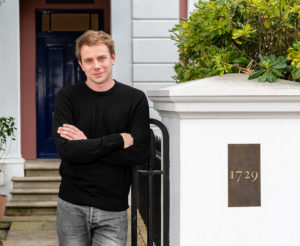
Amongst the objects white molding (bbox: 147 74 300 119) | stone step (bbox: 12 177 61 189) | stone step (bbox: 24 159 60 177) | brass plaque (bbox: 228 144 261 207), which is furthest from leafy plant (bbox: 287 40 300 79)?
stone step (bbox: 24 159 60 177)

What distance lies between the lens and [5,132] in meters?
9.09

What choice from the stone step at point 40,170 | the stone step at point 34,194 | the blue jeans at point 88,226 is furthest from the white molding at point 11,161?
the blue jeans at point 88,226

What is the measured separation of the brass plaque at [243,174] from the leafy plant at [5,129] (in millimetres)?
6294

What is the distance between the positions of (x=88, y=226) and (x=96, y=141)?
498mm

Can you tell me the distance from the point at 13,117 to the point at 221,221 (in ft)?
22.5

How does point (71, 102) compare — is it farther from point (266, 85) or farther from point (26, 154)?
point (26, 154)

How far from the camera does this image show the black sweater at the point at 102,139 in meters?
3.06

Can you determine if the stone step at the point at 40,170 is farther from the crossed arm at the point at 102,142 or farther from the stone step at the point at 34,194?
the crossed arm at the point at 102,142

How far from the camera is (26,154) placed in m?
10.2

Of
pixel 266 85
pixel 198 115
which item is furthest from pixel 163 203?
pixel 266 85

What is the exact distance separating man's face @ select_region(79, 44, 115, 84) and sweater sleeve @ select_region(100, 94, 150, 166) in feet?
0.83

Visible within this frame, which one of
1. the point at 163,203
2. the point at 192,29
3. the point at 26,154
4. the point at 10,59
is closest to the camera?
the point at 163,203

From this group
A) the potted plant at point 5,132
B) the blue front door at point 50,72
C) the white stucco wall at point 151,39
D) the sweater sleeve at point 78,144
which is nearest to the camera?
the sweater sleeve at point 78,144

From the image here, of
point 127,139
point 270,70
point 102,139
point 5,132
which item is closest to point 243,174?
point 270,70
